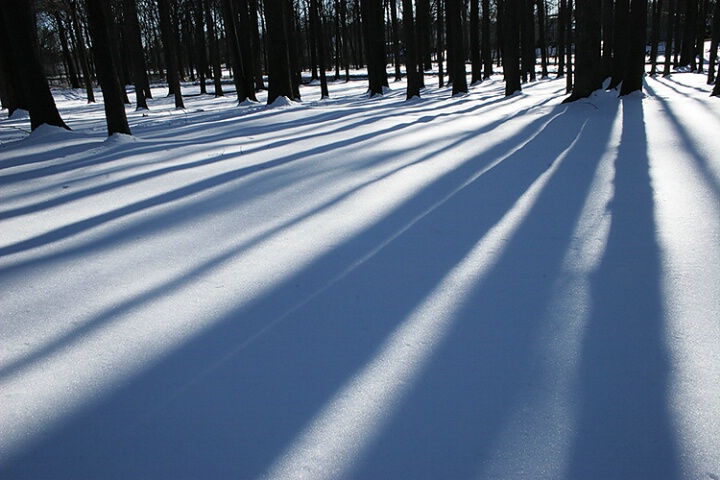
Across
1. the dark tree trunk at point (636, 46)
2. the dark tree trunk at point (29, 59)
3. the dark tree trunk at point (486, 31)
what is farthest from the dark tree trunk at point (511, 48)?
the dark tree trunk at point (29, 59)

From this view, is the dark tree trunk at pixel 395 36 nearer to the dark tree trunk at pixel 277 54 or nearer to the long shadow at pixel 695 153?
the dark tree trunk at pixel 277 54

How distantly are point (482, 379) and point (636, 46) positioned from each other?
10752mm

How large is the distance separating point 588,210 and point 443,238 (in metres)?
1.18

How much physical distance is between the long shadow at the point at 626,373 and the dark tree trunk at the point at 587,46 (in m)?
8.46

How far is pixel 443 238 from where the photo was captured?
3.07 metres

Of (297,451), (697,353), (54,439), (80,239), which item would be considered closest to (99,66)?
(80,239)

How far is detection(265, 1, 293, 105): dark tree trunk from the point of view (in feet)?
42.8

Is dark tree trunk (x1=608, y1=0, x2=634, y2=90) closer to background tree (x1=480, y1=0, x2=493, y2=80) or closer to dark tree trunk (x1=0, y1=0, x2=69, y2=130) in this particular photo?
background tree (x1=480, y1=0, x2=493, y2=80)

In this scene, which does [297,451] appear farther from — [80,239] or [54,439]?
[80,239]

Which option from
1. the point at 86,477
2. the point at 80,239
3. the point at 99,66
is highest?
the point at 99,66

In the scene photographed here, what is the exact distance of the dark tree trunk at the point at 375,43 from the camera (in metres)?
16.0

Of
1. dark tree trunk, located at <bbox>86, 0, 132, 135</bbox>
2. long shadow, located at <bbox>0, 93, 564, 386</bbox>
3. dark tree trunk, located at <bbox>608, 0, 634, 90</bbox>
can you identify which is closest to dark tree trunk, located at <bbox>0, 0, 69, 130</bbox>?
dark tree trunk, located at <bbox>86, 0, 132, 135</bbox>

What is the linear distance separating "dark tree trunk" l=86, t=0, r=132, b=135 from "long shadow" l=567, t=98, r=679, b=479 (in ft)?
22.3

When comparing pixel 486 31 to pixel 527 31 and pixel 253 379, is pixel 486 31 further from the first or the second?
pixel 253 379
